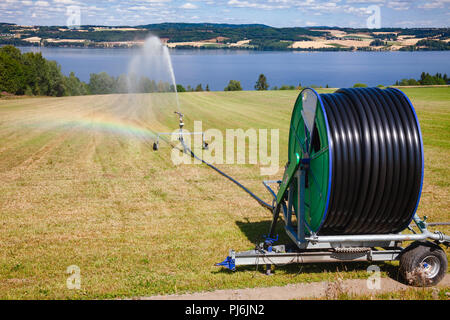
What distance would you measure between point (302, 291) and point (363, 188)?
1933 millimetres

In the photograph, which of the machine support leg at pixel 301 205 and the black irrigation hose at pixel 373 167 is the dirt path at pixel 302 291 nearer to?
the machine support leg at pixel 301 205

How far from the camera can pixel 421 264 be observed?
686cm

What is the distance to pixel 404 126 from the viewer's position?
22.4 feet

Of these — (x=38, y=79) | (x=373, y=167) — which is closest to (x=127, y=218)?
(x=373, y=167)

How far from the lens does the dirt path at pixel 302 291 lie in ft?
21.4

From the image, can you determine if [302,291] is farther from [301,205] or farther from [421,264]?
[421,264]

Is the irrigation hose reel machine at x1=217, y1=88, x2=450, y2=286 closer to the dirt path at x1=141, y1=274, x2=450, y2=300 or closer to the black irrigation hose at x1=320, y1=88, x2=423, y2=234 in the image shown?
the black irrigation hose at x1=320, y1=88, x2=423, y2=234

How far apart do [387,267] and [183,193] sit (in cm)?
677

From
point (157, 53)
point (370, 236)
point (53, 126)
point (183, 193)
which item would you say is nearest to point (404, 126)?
point (370, 236)

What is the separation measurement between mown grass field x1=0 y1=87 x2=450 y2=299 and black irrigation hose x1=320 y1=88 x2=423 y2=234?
1250 mm

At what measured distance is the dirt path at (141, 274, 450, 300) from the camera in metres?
6.52

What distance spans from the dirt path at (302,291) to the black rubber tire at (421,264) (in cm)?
16

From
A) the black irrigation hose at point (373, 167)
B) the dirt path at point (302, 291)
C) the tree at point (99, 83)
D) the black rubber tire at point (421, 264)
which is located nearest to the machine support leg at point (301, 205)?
the black irrigation hose at point (373, 167)
